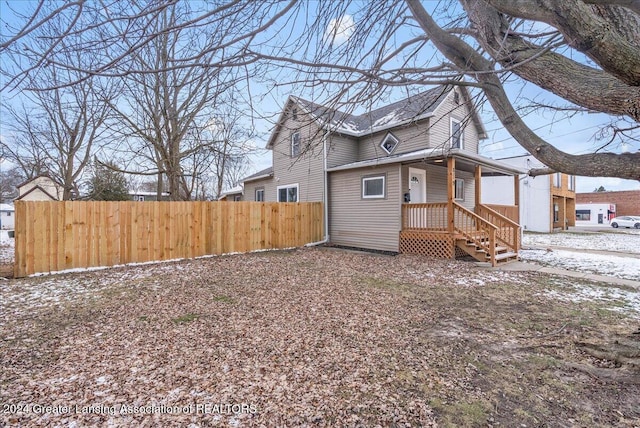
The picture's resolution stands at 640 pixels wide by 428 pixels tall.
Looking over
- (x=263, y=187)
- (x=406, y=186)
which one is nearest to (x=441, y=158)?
(x=406, y=186)

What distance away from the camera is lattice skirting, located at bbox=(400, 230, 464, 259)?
29.9 feet

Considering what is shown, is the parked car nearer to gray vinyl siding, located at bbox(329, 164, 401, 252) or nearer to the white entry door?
the white entry door

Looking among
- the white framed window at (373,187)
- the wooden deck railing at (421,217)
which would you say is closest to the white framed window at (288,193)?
the white framed window at (373,187)

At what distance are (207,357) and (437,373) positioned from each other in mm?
2185

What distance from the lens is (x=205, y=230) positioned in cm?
966

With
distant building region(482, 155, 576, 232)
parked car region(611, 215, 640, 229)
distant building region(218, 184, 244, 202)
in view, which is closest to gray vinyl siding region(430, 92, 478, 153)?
distant building region(482, 155, 576, 232)

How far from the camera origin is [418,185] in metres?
10.9

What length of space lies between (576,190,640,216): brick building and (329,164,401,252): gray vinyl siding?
3796 cm

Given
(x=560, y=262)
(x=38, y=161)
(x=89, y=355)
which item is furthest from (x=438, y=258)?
(x=38, y=161)

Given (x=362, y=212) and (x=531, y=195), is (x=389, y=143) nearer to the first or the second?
(x=362, y=212)

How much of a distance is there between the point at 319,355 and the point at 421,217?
25.0 ft

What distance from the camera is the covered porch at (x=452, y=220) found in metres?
8.79

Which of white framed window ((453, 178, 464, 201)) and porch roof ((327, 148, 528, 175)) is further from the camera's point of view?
white framed window ((453, 178, 464, 201))

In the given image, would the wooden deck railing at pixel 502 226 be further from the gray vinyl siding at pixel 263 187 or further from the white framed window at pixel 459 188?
the gray vinyl siding at pixel 263 187
